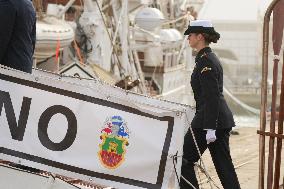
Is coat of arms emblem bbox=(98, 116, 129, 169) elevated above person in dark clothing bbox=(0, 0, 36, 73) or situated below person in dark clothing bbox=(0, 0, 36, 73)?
below

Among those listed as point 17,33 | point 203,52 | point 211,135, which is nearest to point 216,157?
point 211,135

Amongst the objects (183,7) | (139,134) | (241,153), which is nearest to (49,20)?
(241,153)

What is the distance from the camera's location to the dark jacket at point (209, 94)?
5.56 metres

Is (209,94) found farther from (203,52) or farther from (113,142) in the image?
(113,142)

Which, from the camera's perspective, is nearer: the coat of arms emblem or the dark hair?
the coat of arms emblem

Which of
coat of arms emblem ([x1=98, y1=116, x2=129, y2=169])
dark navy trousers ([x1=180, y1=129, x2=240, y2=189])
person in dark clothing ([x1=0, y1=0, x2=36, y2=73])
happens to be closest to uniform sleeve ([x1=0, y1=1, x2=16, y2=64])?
person in dark clothing ([x1=0, y1=0, x2=36, y2=73])

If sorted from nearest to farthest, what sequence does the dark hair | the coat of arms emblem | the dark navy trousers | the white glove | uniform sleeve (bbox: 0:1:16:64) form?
1. the coat of arms emblem
2. uniform sleeve (bbox: 0:1:16:64)
3. the white glove
4. the dark navy trousers
5. the dark hair

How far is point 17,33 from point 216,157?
78.1 inches

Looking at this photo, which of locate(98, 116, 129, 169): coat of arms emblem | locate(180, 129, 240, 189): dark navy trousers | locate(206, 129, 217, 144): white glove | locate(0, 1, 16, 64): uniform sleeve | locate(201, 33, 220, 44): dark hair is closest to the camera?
locate(98, 116, 129, 169): coat of arms emblem

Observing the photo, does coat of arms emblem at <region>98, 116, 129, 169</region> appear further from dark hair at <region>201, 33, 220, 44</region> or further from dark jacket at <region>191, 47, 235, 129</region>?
dark hair at <region>201, 33, 220, 44</region>

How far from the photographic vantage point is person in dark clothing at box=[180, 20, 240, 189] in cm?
558

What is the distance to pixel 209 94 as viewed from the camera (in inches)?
220

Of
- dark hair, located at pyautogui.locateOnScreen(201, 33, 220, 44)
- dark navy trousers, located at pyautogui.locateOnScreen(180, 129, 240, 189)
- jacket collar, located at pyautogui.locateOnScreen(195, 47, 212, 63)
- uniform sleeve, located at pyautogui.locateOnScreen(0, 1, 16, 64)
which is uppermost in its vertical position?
uniform sleeve, located at pyautogui.locateOnScreen(0, 1, 16, 64)

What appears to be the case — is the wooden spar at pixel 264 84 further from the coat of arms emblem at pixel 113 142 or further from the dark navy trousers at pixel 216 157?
the coat of arms emblem at pixel 113 142
